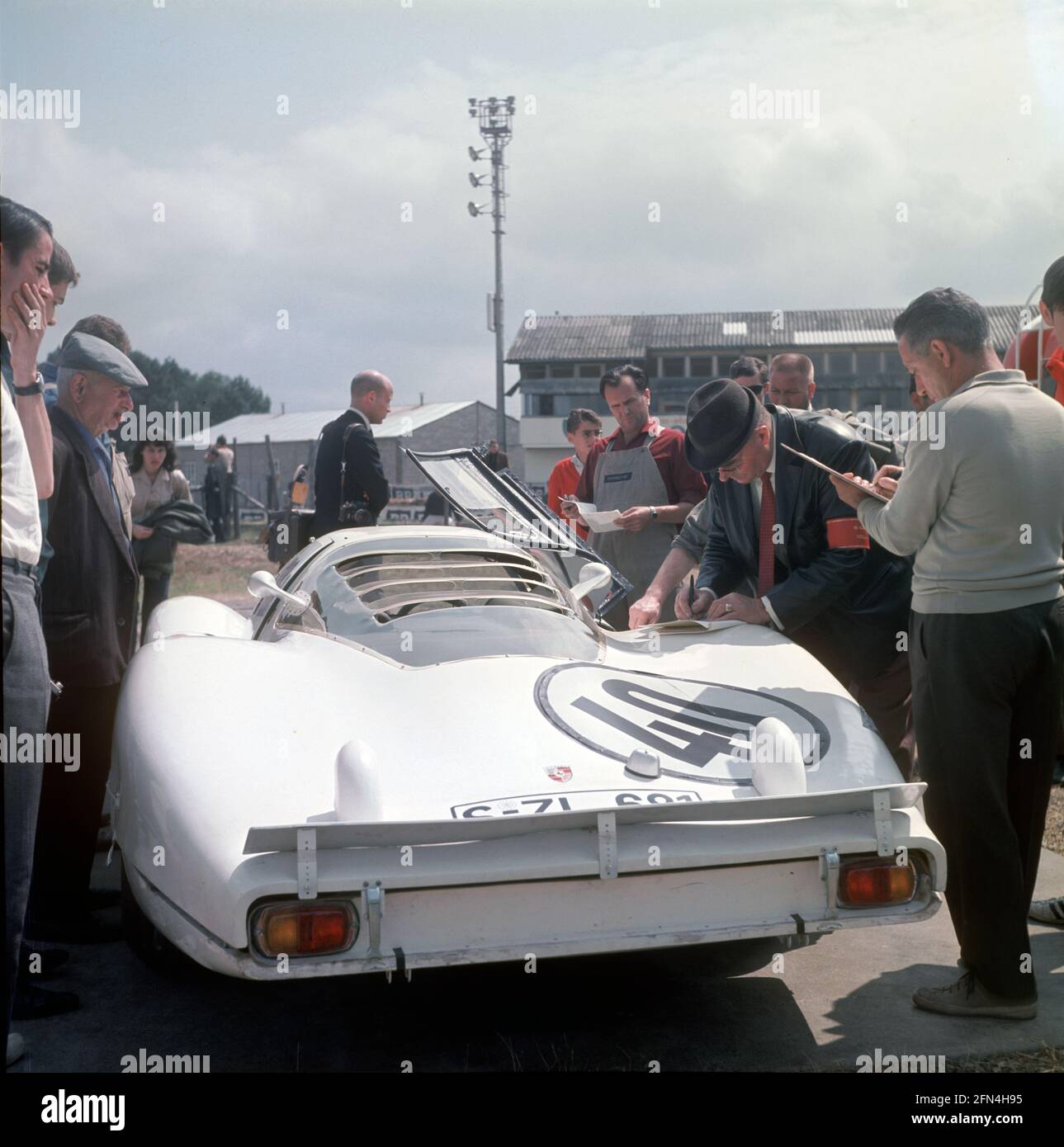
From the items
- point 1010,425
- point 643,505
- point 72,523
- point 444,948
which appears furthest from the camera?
point 643,505

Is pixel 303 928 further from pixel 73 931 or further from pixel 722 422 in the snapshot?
pixel 722 422

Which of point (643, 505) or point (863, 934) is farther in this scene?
point (643, 505)

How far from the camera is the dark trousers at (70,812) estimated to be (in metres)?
3.94

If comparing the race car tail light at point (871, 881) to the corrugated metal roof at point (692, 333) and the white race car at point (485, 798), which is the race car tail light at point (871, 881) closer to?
the white race car at point (485, 798)

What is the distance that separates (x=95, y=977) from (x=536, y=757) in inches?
66.5

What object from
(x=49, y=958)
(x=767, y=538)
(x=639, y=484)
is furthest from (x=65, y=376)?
(x=639, y=484)

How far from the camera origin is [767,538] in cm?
443

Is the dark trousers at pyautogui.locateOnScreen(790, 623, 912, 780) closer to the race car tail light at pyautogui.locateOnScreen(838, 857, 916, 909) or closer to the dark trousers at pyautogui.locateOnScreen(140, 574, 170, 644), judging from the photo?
the race car tail light at pyautogui.locateOnScreen(838, 857, 916, 909)

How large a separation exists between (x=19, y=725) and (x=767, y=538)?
2.77 metres

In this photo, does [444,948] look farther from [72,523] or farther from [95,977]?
[72,523]

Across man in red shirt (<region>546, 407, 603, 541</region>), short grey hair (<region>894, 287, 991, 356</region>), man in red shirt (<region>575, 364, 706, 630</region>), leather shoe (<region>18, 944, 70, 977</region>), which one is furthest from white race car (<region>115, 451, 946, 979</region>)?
man in red shirt (<region>546, 407, 603, 541</region>)

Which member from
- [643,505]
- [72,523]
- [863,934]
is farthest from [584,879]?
[643,505]

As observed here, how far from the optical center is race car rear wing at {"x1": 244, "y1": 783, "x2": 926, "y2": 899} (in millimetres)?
2439
